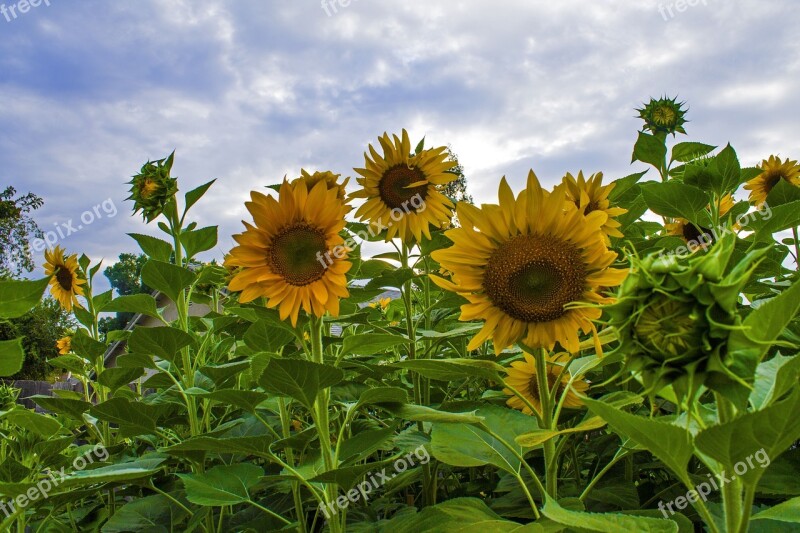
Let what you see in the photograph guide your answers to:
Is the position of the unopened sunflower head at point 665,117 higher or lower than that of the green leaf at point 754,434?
higher

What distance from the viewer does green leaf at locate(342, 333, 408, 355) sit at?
3.93 ft

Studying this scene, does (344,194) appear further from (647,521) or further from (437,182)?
(647,521)

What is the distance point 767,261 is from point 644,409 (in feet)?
1.53

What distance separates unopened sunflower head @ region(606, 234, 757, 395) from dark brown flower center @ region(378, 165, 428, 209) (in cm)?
130

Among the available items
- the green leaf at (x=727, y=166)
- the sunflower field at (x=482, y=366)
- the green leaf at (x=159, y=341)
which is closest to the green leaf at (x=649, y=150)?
the sunflower field at (x=482, y=366)

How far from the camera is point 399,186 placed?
6.15 feet

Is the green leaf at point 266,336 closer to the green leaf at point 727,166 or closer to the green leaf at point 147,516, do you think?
the green leaf at point 147,516

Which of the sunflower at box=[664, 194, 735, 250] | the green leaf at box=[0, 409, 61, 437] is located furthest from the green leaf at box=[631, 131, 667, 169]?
the green leaf at box=[0, 409, 61, 437]

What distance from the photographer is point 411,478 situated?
1.52 meters

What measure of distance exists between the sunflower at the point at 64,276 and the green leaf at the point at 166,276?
1.32 metres

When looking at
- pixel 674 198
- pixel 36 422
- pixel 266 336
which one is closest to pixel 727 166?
pixel 674 198

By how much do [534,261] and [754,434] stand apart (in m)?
0.54

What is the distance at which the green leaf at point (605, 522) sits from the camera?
0.69 metres

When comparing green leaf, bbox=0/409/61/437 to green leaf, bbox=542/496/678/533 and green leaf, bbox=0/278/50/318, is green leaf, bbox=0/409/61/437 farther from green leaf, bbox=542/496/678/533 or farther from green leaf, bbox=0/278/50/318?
green leaf, bbox=542/496/678/533
